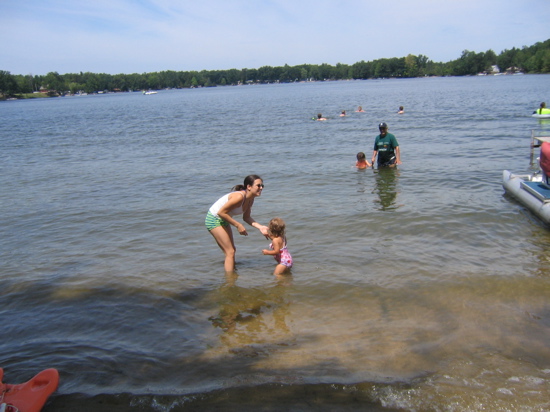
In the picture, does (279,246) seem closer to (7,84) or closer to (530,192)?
(530,192)

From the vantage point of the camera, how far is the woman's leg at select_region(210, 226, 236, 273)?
6793mm

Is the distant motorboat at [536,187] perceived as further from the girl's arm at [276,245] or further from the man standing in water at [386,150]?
the girl's arm at [276,245]

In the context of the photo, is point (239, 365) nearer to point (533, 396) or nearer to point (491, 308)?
point (533, 396)

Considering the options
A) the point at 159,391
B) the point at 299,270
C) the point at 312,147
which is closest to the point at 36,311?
the point at 159,391

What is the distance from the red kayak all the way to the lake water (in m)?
0.13

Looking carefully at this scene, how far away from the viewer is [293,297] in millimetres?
6211

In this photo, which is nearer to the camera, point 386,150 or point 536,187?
point 536,187

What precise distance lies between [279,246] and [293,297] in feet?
3.35

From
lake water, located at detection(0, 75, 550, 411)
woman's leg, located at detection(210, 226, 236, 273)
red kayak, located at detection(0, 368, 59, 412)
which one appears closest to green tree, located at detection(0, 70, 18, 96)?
lake water, located at detection(0, 75, 550, 411)

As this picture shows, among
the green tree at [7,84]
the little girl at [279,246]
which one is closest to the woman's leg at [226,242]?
the little girl at [279,246]

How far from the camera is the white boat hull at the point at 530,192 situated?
858 cm

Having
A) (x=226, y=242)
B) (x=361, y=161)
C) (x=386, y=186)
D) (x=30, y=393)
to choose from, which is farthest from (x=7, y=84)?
(x=30, y=393)

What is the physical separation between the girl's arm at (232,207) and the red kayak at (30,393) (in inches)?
115

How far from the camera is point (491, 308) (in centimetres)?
557
